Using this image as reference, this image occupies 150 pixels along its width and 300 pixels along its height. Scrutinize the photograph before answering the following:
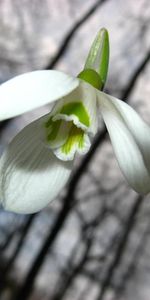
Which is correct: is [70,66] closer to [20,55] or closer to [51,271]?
[20,55]

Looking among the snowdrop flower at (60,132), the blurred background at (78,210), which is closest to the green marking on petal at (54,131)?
the snowdrop flower at (60,132)

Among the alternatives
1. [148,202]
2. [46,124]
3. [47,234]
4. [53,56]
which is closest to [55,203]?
[47,234]

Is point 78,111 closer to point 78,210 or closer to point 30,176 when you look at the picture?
point 30,176

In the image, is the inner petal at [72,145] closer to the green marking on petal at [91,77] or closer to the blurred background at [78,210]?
the green marking on petal at [91,77]

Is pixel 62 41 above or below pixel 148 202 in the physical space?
above

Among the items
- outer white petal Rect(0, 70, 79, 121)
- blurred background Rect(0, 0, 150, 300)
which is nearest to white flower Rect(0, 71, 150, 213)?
outer white petal Rect(0, 70, 79, 121)

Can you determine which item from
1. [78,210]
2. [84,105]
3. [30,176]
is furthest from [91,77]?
[78,210]

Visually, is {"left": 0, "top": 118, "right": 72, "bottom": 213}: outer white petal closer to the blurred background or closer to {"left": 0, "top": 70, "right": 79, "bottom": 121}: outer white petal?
{"left": 0, "top": 70, "right": 79, "bottom": 121}: outer white petal
